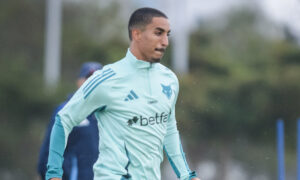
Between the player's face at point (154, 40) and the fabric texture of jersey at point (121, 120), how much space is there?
0.07m

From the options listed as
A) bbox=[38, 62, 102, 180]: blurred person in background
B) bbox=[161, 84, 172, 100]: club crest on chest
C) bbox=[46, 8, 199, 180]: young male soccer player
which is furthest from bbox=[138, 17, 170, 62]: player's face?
bbox=[38, 62, 102, 180]: blurred person in background

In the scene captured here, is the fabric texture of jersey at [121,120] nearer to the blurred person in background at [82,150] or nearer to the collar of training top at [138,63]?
the collar of training top at [138,63]

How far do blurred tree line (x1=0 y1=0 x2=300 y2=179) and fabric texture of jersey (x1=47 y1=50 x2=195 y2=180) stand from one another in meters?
19.1

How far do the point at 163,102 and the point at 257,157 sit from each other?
65.8ft

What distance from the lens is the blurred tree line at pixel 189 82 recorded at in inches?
1013

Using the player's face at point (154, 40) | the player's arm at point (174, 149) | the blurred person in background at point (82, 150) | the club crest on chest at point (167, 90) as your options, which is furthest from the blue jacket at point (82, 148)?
the player's face at point (154, 40)

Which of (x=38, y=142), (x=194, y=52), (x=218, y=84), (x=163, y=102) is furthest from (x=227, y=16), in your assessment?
(x=163, y=102)

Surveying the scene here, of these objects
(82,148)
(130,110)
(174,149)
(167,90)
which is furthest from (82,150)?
(130,110)

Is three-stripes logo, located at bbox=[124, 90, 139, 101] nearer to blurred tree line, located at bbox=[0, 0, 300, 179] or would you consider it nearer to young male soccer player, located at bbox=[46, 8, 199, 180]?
young male soccer player, located at bbox=[46, 8, 199, 180]

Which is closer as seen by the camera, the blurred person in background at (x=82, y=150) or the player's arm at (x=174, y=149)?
the player's arm at (x=174, y=149)

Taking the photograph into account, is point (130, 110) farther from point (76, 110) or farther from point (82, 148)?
point (82, 148)

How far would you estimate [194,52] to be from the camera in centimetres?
3441

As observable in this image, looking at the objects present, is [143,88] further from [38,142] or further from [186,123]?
[38,142]

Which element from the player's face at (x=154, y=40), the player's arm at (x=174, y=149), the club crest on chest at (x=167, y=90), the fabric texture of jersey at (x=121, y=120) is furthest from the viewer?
the player's arm at (x=174, y=149)
